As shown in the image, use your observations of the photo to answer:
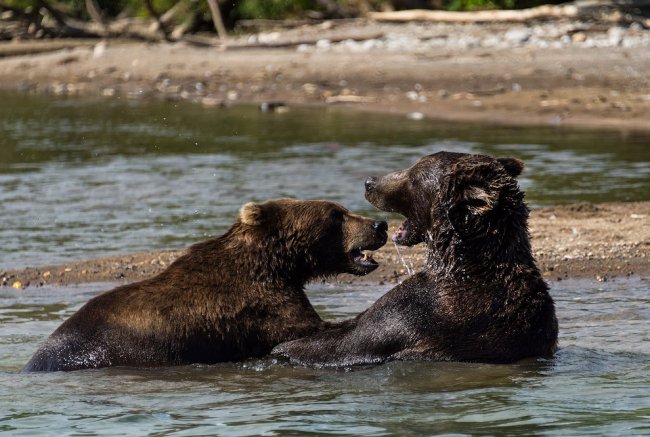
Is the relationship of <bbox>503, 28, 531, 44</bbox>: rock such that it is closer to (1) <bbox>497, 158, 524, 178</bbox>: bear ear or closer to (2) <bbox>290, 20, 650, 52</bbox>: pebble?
(2) <bbox>290, 20, 650, 52</bbox>: pebble

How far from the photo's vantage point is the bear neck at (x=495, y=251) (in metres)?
6.99

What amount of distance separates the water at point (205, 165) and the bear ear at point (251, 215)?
4.58 meters

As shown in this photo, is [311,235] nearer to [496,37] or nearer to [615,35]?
[615,35]

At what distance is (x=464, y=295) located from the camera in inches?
277

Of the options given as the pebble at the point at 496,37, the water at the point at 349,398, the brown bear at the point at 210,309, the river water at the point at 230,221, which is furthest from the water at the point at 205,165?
the water at the point at 349,398

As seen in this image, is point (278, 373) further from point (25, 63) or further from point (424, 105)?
point (25, 63)

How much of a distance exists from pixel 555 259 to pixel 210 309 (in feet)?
14.2

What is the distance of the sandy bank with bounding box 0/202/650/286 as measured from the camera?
1044 centimetres

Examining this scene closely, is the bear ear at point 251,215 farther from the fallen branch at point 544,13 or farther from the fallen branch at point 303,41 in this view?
the fallen branch at point 303,41

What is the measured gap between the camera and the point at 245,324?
24.2 feet

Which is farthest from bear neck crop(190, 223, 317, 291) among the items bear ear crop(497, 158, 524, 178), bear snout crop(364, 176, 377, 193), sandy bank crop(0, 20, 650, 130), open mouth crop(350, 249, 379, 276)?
sandy bank crop(0, 20, 650, 130)

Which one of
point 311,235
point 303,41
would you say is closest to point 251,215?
point 311,235

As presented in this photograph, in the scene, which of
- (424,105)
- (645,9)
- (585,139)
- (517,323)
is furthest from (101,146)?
(517,323)

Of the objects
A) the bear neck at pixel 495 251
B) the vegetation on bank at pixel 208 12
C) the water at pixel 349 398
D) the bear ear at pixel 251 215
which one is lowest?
the water at pixel 349 398
